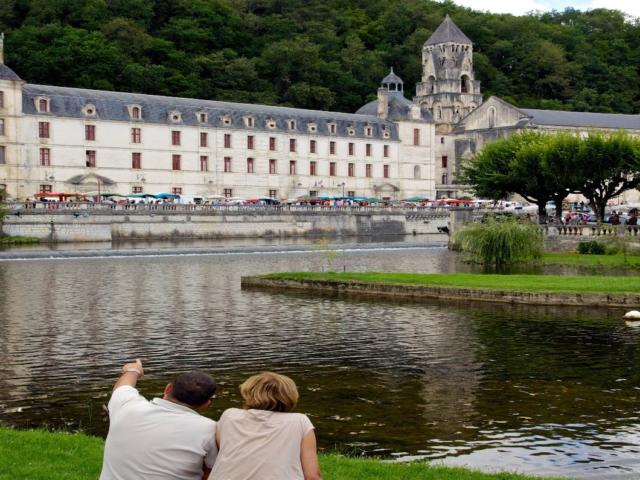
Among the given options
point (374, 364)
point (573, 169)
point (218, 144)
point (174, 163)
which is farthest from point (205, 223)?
point (374, 364)

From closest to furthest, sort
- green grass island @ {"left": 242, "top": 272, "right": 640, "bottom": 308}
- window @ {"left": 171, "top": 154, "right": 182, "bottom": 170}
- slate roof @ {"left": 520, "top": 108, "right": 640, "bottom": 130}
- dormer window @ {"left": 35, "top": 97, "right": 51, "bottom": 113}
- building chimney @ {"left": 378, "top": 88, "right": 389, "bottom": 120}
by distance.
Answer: green grass island @ {"left": 242, "top": 272, "right": 640, "bottom": 308}, dormer window @ {"left": 35, "top": 97, "right": 51, "bottom": 113}, window @ {"left": 171, "top": 154, "right": 182, "bottom": 170}, building chimney @ {"left": 378, "top": 88, "right": 389, "bottom": 120}, slate roof @ {"left": 520, "top": 108, "right": 640, "bottom": 130}

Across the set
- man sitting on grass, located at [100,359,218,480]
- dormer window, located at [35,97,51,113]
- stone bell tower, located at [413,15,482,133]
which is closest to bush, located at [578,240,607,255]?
man sitting on grass, located at [100,359,218,480]

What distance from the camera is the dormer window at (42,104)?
3056 inches

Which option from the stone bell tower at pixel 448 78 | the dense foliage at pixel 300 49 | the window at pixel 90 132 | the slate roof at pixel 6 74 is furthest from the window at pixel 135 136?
the stone bell tower at pixel 448 78

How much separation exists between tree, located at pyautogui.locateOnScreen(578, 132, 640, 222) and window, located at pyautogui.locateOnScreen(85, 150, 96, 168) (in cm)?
3996

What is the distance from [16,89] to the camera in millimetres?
75812

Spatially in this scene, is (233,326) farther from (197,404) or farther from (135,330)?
(197,404)

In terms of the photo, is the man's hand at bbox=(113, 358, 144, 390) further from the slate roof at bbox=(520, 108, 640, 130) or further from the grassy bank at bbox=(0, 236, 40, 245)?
the slate roof at bbox=(520, 108, 640, 130)

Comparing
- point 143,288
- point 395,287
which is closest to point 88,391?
point 395,287

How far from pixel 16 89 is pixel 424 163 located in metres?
42.2

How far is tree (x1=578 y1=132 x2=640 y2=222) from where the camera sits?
57531mm

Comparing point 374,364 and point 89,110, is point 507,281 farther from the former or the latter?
point 89,110

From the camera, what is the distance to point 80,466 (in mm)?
10695

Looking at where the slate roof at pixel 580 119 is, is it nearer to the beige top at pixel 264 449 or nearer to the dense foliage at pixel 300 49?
the dense foliage at pixel 300 49
